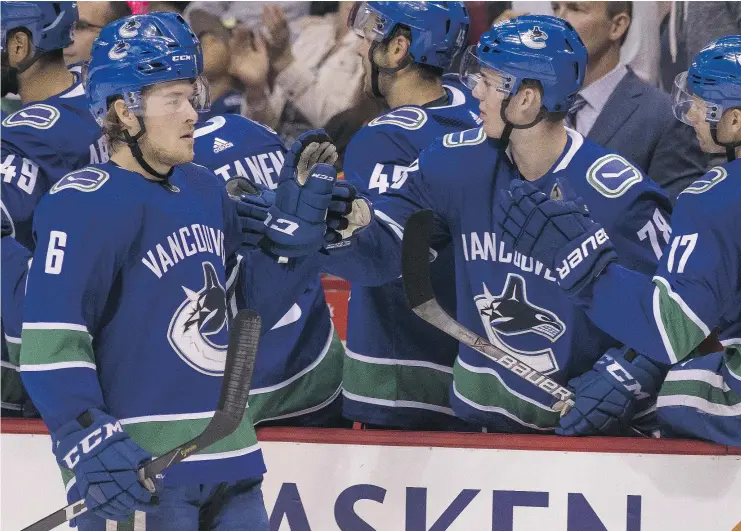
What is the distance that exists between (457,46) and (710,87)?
100cm

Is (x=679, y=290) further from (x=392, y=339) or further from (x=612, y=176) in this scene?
(x=392, y=339)

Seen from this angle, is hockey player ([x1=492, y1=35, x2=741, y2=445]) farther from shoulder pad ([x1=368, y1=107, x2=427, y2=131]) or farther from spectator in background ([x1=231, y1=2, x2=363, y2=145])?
spectator in background ([x1=231, y1=2, x2=363, y2=145])

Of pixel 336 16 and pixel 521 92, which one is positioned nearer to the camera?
pixel 521 92

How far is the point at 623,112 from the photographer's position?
15.2 ft

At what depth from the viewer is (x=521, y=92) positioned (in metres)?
3.38

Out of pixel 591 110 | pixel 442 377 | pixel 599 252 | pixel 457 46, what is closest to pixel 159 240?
pixel 599 252

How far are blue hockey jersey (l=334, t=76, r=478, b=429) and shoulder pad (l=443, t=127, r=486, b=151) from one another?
20 centimetres

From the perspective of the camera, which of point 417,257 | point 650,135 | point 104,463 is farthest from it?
point 650,135

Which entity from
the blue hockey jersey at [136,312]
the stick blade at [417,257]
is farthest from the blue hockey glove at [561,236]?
the blue hockey jersey at [136,312]

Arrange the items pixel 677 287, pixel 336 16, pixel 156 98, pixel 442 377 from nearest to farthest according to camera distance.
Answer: pixel 156 98
pixel 677 287
pixel 442 377
pixel 336 16

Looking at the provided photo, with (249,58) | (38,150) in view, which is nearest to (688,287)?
(38,150)

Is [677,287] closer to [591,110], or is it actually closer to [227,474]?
[227,474]

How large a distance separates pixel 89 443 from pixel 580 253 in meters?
1.16

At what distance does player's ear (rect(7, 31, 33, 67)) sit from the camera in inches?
151
